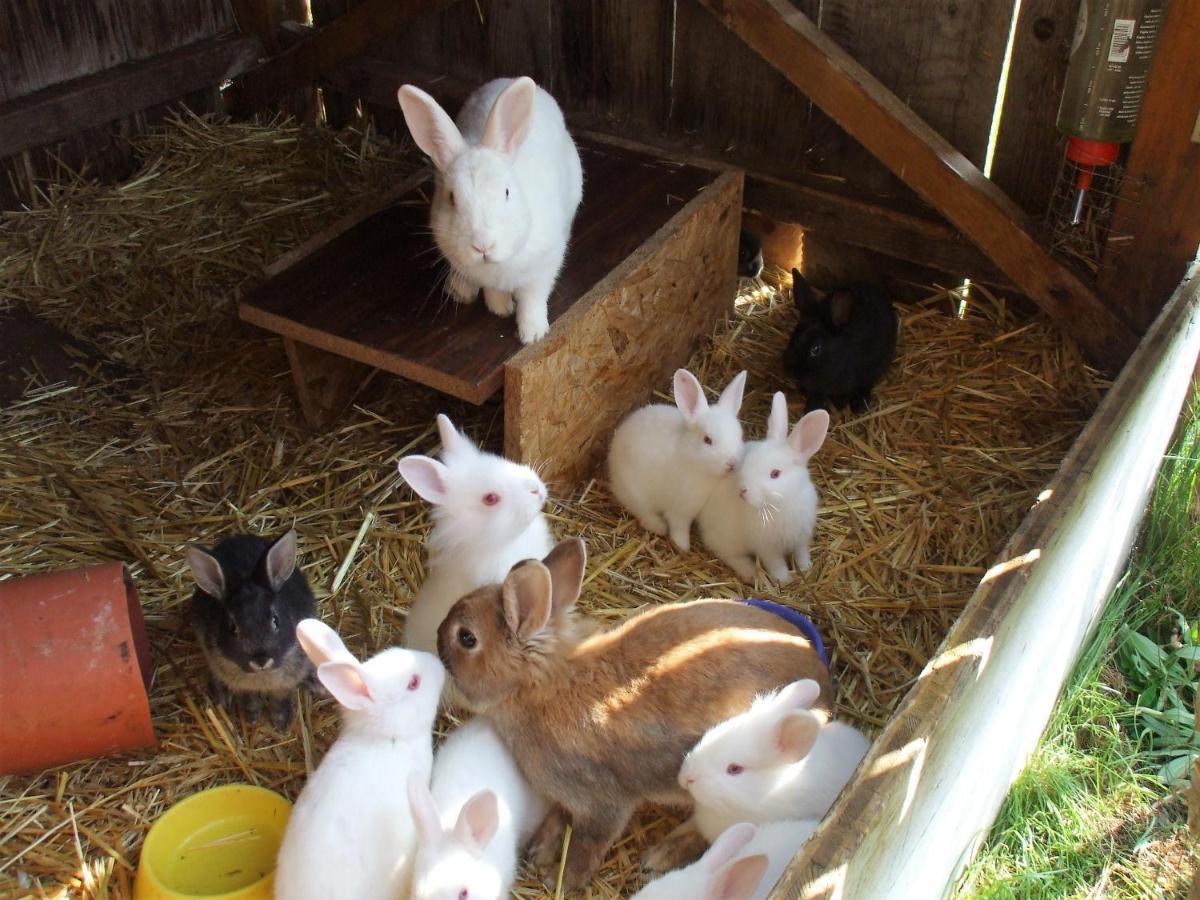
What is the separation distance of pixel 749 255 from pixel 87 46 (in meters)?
3.10

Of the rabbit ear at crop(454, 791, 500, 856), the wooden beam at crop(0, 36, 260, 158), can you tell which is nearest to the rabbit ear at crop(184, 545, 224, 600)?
the rabbit ear at crop(454, 791, 500, 856)

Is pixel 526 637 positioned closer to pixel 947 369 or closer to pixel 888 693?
pixel 888 693

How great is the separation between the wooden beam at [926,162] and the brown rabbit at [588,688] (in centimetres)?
200

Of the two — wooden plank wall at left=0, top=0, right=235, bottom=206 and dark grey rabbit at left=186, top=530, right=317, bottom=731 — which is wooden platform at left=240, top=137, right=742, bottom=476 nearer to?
dark grey rabbit at left=186, top=530, right=317, bottom=731

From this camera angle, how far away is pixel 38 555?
3.57m

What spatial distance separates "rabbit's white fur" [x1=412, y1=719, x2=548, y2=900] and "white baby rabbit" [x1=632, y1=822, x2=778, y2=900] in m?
0.33

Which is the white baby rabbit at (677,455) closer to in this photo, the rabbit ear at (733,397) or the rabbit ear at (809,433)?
the rabbit ear at (733,397)

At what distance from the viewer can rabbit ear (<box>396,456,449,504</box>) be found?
10.0 ft

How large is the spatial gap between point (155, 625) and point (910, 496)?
8.10ft

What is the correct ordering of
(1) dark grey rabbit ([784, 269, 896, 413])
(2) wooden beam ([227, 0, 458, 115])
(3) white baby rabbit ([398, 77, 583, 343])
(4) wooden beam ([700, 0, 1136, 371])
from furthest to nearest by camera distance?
(2) wooden beam ([227, 0, 458, 115]), (1) dark grey rabbit ([784, 269, 896, 413]), (4) wooden beam ([700, 0, 1136, 371]), (3) white baby rabbit ([398, 77, 583, 343])

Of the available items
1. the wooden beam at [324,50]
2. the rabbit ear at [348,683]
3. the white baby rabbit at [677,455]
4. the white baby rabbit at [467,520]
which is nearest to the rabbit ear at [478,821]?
the rabbit ear at [348,683]

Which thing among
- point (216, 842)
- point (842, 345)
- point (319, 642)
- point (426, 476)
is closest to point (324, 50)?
point (842, 345)

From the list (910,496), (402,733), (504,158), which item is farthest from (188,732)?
(910,496)

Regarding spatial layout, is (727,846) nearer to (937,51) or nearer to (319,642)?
(319,642)
